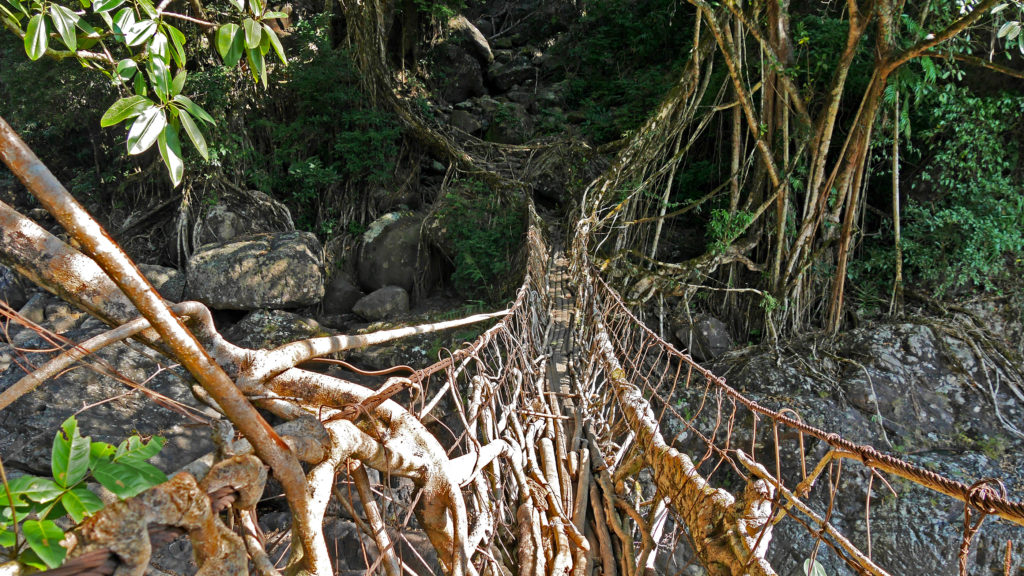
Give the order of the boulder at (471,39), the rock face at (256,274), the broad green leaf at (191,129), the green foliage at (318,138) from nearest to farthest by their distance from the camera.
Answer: the broad green leaf at (191,129)
the rock face at (256,274)
the green foliage at (318,138)
the boulder at (471,39)

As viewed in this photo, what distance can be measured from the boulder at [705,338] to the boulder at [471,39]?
237 inches

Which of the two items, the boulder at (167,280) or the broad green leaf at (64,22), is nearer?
the broad green leaf at (64,22)

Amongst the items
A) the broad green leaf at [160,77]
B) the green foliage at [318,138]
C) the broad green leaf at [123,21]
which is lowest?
the broad green leaf at [160,77]

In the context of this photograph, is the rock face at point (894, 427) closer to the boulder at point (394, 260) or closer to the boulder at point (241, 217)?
the boulder at point (394, 260)

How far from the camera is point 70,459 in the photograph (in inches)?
18.4

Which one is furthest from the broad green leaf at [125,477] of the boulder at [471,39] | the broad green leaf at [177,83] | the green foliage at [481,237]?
the boulder at [471,39]

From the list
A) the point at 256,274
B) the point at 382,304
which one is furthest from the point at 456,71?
the point at 256,274

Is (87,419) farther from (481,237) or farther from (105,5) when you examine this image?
(105,5)

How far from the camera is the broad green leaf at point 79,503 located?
445 millimetres

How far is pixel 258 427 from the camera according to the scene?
59 centimetres

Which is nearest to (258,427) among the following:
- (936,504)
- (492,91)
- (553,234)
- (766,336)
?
(936,504)

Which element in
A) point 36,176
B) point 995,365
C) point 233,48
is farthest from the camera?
point 995,365

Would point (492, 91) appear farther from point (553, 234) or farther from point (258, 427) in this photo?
point (258, 427)

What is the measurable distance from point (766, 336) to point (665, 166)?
68.0 inches
